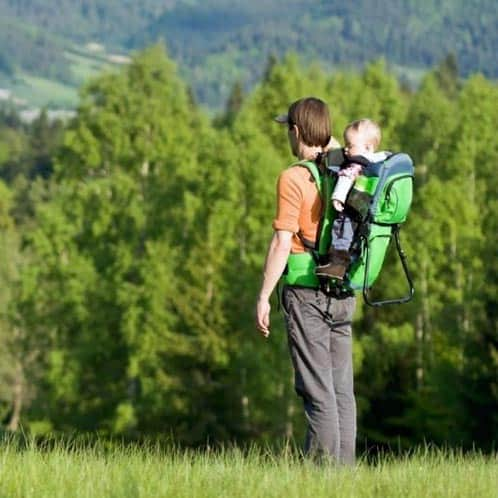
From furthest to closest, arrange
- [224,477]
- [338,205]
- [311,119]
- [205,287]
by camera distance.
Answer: [205,287] → [311,119] → [338,205] → [224,477]

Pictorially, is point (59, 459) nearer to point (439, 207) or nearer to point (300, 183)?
point (300, 183)

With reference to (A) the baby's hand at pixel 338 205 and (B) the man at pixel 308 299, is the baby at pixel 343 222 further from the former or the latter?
(B) the man at pixel 308 299

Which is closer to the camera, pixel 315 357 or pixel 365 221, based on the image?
pixel 365 221

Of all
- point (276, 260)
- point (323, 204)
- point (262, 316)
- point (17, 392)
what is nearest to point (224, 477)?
point (262, 316)

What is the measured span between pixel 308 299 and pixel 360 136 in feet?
3.04

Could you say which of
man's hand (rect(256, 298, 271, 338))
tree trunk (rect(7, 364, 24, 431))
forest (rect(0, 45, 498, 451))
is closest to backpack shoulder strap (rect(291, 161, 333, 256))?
man's hand (rect(256, 298, 271, 338))

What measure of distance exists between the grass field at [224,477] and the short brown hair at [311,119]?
1707mm

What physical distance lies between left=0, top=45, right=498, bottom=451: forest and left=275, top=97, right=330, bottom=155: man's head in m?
27.4

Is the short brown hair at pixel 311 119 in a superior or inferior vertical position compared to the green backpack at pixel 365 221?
superior

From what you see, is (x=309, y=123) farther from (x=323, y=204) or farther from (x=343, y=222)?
(x=343, y=222)

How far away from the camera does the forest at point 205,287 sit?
39.6m

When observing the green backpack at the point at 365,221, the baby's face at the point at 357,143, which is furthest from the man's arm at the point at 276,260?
the baby's face at the point at 357,143

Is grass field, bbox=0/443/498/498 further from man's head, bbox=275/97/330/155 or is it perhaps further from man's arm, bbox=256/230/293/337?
man's head, bbox=275/97/330/155

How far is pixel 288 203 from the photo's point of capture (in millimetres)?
7574
